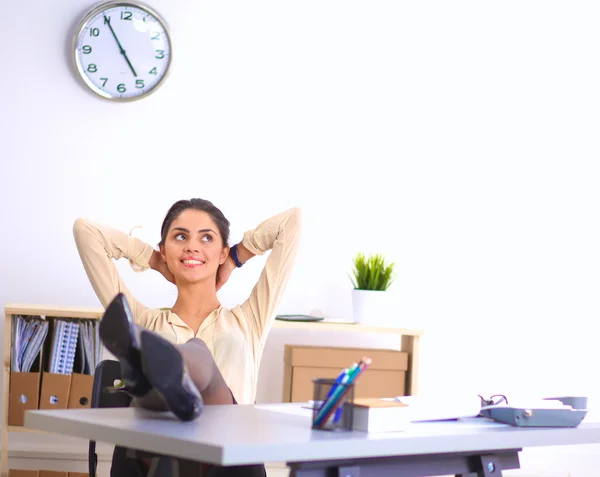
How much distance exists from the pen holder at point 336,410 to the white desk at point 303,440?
0.09 feet

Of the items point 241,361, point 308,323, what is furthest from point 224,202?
point 241,361

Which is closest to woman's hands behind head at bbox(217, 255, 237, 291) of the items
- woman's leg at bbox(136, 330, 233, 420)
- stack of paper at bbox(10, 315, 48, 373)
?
stack of paper at bbox(10, 315, 48, 373)

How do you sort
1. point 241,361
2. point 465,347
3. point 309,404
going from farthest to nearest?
point 465,347 < point 241,361 < point 309,404

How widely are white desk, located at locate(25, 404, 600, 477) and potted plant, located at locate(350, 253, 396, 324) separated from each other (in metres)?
1.77

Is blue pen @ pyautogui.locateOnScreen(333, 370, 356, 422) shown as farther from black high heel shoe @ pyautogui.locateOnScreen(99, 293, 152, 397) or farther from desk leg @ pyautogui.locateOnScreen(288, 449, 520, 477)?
black high heel shoe @ pyautogui.locateOnScreen(99, 293, 152, 397)

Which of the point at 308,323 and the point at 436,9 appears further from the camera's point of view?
the point at 436,9

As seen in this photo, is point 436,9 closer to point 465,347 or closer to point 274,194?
point 274,194

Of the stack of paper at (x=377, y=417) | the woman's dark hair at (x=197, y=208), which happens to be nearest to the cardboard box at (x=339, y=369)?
the woman's dark hair at (x=197, y=208)

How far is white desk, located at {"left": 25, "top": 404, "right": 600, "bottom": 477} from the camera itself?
1182 mm

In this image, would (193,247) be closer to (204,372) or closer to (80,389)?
(204,372)

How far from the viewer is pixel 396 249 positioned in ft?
12.5

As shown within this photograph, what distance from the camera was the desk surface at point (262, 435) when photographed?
3.83ft

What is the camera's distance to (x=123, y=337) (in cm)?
138

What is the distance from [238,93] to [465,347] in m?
1.46
